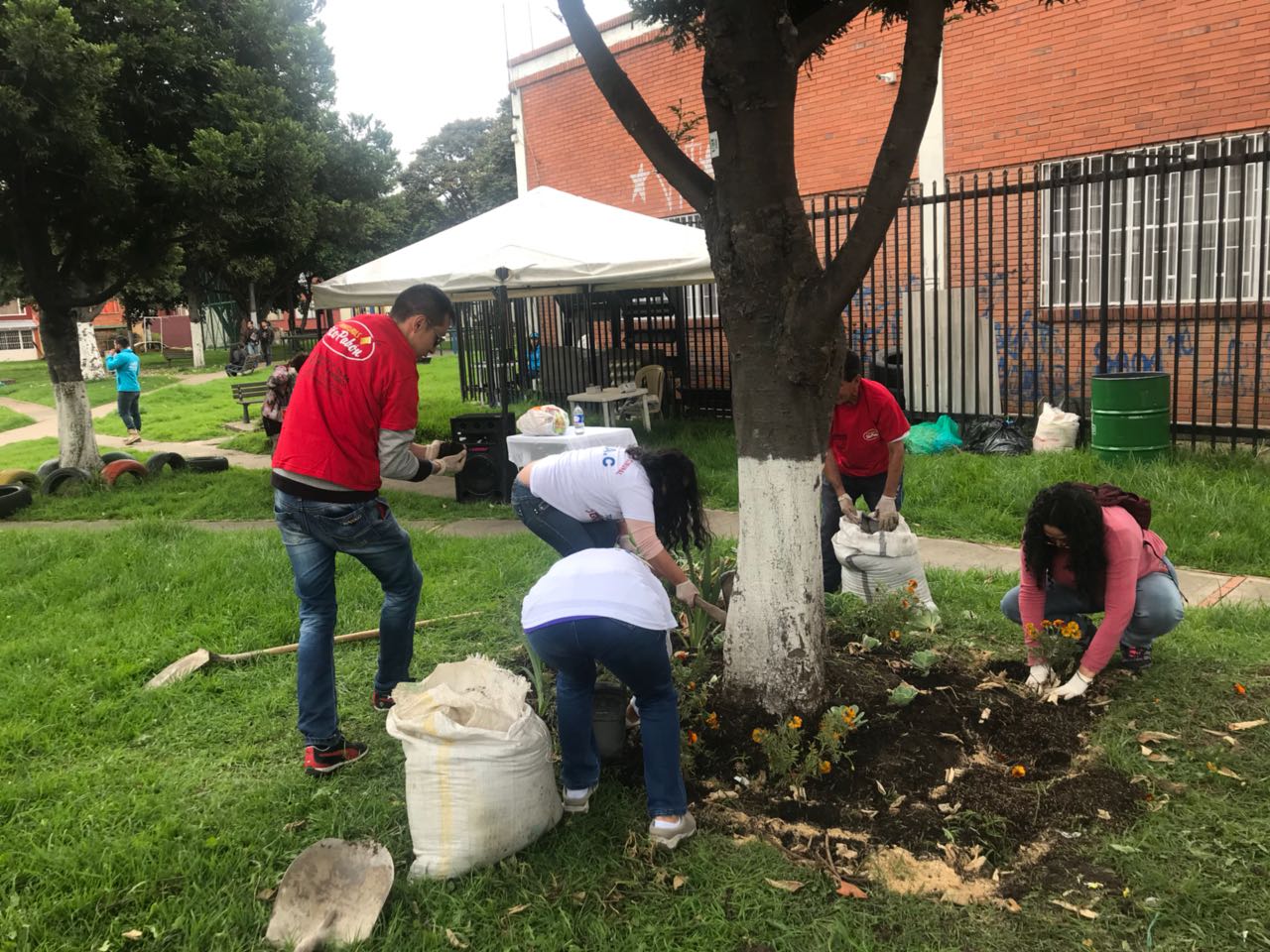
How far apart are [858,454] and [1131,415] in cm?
363

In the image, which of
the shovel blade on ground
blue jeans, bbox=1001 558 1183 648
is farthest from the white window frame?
the shovel blade on ground

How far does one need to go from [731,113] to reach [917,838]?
2544 millimetres

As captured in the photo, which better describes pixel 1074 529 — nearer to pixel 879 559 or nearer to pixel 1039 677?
pixel 1039 677

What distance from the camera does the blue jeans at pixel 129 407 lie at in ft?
48.7

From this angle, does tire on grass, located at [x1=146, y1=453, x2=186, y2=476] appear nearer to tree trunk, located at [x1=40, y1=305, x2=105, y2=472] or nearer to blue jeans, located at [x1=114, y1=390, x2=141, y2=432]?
tree trunk, located at [x1=40, y1=305, x2=105, y2=472]

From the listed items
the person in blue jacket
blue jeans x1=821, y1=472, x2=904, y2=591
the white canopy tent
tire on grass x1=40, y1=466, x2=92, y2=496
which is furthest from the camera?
the person in blue jacket

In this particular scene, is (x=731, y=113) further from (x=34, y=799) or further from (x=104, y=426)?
(x=104, y=426)

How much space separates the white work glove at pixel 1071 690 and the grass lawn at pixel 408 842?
0.47 feet

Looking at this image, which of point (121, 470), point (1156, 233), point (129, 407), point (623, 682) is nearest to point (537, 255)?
point (121, 470)

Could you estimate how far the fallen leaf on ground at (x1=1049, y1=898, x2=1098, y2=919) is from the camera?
2582mm

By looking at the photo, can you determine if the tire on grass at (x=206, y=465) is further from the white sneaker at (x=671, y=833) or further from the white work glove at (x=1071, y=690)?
the white work glove at (x=1071, y=690)

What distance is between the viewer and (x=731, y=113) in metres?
3.45

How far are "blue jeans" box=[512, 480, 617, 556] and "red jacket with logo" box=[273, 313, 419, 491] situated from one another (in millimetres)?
677

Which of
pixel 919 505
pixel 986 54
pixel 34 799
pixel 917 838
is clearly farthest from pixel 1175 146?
pixel 34 799
